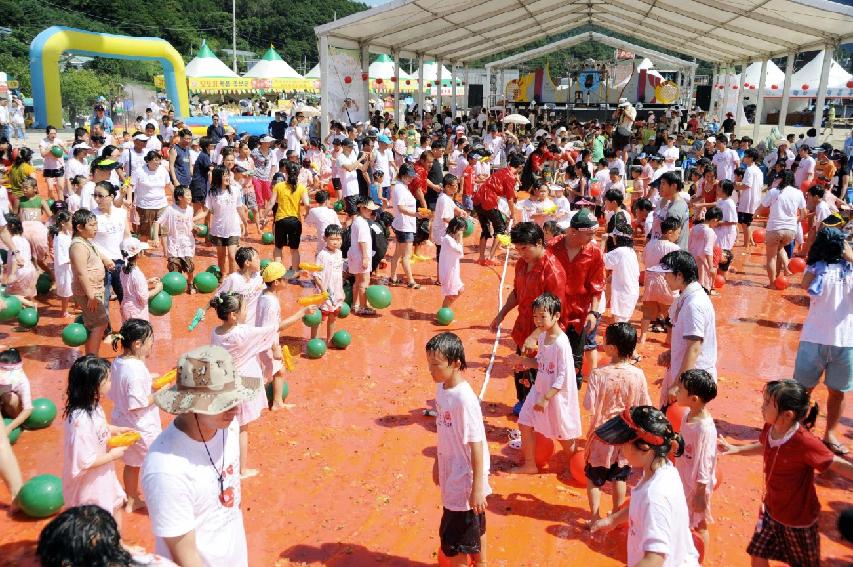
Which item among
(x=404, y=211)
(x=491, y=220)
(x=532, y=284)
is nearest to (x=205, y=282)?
(x=404, y=211)

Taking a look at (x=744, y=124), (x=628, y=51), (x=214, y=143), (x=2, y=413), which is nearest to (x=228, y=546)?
(x=2, y=413)

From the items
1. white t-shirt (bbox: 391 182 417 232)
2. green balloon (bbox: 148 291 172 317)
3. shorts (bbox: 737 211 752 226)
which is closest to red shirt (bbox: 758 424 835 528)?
white t-shirt (bbox: 391 182 417 232)

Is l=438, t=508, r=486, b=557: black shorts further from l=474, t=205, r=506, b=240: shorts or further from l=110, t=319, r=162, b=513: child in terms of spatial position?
l=474, t=205, r=506, b=240: shorts

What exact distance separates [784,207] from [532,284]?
7022 millimetres

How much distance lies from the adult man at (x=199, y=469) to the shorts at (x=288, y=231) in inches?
310

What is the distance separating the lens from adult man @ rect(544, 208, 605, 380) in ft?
20.6

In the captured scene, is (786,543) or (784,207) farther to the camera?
(784,207)

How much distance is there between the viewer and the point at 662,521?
10.3ft

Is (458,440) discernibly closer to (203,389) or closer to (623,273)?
(203,389)

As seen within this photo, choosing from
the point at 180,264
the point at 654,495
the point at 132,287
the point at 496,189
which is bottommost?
the point at 180,264

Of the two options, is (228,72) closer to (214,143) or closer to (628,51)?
(628,51)

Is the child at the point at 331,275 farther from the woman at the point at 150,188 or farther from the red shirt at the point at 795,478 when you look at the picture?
the red shirt at the point at 795,478

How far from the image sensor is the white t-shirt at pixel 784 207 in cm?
1101

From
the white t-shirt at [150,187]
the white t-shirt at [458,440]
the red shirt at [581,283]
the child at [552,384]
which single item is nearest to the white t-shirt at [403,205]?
the white t-shirt at [150,187]
